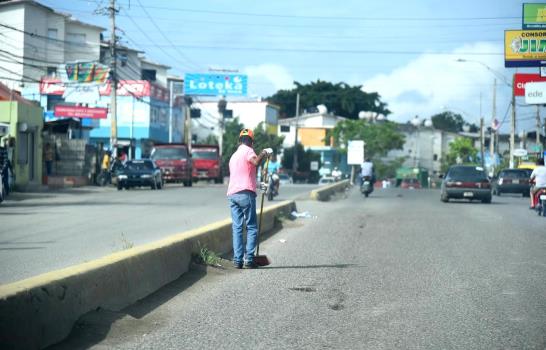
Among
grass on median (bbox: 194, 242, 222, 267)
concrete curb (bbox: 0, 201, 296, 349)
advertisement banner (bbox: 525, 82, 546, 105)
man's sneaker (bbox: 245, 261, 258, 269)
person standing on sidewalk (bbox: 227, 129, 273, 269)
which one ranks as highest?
advertisement banner (bbox: 525, 82, 546, 105)

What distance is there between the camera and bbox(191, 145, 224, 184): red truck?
53.1m

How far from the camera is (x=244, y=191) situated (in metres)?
10.5

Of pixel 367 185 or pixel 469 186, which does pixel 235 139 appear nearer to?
pixel 367 185

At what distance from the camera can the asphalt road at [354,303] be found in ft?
21.2

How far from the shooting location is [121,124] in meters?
65.9

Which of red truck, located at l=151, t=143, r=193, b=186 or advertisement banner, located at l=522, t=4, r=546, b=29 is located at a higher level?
advertisement banner, located at l=522, t=4, r=546, b=29

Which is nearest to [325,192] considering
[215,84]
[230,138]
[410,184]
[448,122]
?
[215,84]

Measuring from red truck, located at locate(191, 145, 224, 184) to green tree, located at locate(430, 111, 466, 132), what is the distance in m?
101

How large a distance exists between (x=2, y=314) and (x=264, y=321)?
8.77 ft

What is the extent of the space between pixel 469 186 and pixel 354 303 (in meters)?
22.5

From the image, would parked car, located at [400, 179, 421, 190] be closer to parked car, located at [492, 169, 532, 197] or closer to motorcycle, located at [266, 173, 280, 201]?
parked car, located at [492, 169, 532, 197]

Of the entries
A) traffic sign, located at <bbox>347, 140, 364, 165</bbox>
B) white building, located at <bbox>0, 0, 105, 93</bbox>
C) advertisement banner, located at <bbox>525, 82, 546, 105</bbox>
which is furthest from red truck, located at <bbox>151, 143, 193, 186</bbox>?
traffic sign, located at <bbox>347, 140, 364, 165</bbox>

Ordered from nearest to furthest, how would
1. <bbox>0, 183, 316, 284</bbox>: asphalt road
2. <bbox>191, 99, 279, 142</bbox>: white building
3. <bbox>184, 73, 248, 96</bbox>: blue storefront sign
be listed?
<bbox>0, 183, 316, 284</bbox>: asphalt road < <bbox>184, 73, 248, 96</bbox>: blue storefront sign < <bbox>191, 99, 279, 142</bbox>: white building

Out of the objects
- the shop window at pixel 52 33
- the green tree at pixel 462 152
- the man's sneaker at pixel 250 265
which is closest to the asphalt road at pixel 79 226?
the man's sneaker at pixel 250 265
